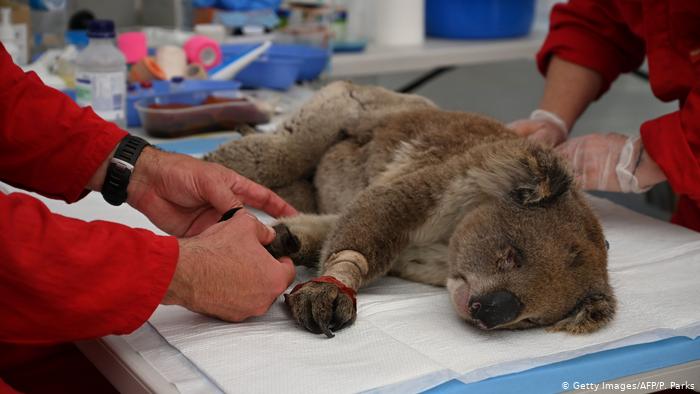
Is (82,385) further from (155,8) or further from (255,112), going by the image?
(155,8)

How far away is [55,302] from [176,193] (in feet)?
1.74

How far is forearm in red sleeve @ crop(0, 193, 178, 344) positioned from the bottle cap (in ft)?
4.33

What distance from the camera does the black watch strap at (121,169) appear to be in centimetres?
163

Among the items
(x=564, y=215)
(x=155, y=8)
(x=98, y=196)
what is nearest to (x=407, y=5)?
(x=155, y=8)

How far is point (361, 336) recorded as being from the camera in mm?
1331

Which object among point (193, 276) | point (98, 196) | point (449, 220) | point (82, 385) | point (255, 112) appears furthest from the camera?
point (255, 112)

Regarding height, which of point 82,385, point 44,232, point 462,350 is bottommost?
point 82,385

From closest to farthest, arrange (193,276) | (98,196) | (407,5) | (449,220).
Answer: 1. (193,276)
2. (449,220)
3. (98,196)
4. (407,5)

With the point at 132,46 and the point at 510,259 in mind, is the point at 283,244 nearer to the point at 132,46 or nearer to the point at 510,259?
the point at 510,259

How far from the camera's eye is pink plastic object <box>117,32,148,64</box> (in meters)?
2.93

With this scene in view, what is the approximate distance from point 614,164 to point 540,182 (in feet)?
2.14

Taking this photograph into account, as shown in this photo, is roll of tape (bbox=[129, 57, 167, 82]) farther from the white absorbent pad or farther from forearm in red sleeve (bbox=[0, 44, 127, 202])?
the white absorbent pad

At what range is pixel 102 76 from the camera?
2396 millimetres

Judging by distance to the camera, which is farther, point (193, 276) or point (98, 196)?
point (98, 196)
